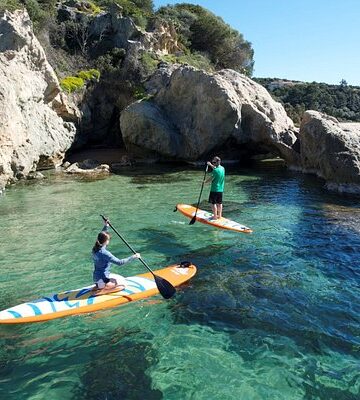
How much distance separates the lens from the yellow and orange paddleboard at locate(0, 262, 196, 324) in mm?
7938

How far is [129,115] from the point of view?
2916cm

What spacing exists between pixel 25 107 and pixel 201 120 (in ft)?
37.8

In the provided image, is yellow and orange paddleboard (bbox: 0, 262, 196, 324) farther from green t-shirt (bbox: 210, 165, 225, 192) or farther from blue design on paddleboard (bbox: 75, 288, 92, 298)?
green t-shirt (bbox: 210, 165, 225, 192)

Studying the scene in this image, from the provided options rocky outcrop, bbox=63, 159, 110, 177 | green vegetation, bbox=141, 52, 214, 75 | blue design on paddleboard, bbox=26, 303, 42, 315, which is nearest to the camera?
blue design on paddleboard, bbox=26, 303, 42, 315

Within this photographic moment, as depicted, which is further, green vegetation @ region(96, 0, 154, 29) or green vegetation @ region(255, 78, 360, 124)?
green vegetation @ region(255, 78, 360, 124)

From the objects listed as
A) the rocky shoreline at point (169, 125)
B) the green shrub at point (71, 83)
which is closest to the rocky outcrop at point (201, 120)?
the rocky shoreline at point (169, 125)

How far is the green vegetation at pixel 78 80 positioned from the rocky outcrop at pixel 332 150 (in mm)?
16452

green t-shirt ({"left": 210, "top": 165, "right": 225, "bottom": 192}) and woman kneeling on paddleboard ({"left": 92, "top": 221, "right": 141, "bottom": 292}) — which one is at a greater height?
green t-shirt ({"left": 210, "top": 165, "right": 225, "bottom": 192})

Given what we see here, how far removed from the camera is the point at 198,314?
27.7 feet

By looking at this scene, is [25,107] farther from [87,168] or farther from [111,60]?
[111,60]

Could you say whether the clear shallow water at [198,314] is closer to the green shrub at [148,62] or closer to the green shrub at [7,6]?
the green shrub at [7,6]

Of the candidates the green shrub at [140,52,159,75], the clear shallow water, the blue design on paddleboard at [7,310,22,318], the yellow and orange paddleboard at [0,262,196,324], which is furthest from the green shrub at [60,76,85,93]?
the blue design on paddleboard at [7,310,22,318]

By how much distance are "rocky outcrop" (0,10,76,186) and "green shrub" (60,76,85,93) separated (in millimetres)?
3283

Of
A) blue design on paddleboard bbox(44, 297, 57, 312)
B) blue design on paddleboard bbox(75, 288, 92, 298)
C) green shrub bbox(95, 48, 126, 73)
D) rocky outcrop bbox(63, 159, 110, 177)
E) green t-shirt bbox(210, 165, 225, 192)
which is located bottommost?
blue design on paddleboard bbox(44, 297, 57, 312)
